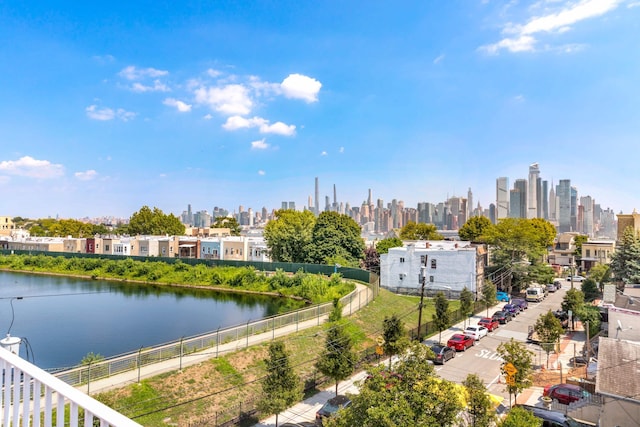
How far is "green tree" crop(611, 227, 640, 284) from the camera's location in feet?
120

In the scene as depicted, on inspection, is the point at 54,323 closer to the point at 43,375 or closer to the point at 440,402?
the point at 440,402

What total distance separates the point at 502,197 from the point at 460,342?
14760 centimetres

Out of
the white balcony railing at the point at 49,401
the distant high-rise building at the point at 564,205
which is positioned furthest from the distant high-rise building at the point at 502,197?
the white balcony railing at the point at 49,401

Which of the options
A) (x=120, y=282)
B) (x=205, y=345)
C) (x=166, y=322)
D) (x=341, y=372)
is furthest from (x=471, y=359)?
(x=120, y=282)

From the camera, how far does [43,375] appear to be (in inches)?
106

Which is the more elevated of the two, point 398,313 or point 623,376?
point 623,376

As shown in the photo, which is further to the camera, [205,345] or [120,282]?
[120,282]

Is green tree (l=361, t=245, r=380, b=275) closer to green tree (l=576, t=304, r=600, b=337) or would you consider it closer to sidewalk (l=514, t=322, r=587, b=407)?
sidewalk (l=514, t=322, r=587, b=407)

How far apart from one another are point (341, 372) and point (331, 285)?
23.4 meters

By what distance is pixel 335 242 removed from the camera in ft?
177

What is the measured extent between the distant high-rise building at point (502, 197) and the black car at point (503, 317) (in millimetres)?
131855

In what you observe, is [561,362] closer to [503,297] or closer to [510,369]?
[510,369]

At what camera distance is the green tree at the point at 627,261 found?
→ 3649 cm

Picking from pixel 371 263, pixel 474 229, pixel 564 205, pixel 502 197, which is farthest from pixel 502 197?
pixel 371 263
